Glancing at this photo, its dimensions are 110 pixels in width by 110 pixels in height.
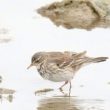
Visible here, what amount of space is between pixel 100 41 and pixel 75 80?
41.0 inches

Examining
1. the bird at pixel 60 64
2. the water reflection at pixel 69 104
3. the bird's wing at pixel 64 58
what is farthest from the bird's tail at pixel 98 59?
the water reflection at pixel 69 104

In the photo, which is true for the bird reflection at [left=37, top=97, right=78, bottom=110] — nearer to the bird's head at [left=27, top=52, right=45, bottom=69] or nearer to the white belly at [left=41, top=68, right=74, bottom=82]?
the white belly at [left=41, top=68, right=74, bottom=82]

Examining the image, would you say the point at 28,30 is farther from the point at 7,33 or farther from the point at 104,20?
the point at 104,20

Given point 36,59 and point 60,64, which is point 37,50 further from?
point 60,64

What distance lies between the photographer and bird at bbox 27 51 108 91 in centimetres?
890

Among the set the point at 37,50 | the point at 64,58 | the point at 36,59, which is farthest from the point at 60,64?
the point at 37,50

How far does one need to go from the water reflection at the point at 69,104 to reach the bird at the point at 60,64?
12.3 inches

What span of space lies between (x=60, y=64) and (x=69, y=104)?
0.61m

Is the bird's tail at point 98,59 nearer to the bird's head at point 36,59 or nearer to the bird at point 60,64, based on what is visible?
the bird at point 60,64

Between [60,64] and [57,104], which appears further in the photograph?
[60,64]

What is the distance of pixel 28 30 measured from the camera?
1041cm

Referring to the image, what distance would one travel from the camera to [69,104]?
336 inches

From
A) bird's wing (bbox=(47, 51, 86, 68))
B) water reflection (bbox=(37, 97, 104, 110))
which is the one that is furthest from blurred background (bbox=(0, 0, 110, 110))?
bird's wing (bbox=(47, 51, 86, 68))

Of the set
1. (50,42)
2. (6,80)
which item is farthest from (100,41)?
(6,80)
